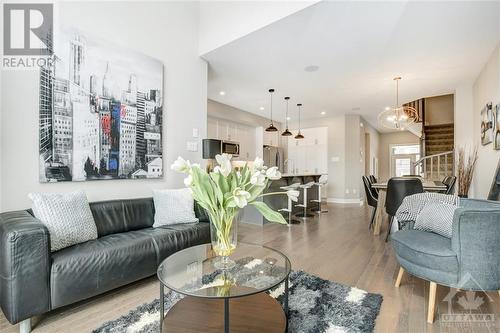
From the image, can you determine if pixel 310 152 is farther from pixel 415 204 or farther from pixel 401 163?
pixel 401 163

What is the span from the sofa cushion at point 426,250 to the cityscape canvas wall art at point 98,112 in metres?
2.69

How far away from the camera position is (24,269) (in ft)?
4.68

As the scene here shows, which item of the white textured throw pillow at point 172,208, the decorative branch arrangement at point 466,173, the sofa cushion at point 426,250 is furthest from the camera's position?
the decorative branch arrangement at point 466,173

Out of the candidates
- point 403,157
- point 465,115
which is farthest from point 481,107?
point 403,157

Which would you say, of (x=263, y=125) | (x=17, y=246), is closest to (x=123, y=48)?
(x=17, y=246)

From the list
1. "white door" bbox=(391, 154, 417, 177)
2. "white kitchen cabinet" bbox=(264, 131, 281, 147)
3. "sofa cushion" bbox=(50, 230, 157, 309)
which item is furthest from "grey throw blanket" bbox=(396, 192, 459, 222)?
"white door" bbox=(391, 154, 417, 177)

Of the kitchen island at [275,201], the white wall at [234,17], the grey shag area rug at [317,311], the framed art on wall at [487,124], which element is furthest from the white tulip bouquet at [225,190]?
the framed art on wall at [487,124]

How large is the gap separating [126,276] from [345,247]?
8.36 ft

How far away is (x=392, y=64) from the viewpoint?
149 inches

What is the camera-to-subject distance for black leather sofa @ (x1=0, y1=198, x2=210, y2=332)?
1411mm

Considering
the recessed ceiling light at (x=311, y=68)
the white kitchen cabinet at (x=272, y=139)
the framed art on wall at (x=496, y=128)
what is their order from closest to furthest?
1. the framed art on wall at (x=496, y=128)
2. the recessed ceiling light at (x=311, y=68)
3. the white kitchen cabinet at (x=272, y=139)

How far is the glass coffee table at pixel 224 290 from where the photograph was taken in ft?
3.99

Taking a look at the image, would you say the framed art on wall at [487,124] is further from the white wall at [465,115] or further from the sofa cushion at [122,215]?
the sofa cushion at [122,215]

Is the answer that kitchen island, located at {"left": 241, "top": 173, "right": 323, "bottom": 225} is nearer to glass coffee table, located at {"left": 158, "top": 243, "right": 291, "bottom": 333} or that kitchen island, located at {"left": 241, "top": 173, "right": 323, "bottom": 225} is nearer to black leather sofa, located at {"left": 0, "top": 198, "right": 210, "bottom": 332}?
black leather sofa, located at {"left": 0, "top": 198, "right": 210, "bottom": 332}
